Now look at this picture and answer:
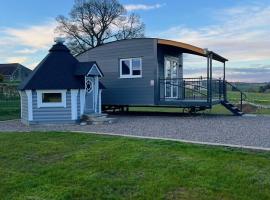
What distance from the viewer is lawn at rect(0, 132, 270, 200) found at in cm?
528

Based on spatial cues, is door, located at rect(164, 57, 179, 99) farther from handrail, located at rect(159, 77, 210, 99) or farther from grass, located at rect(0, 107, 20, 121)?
grass, located at rect(0, 107, 20, 121)

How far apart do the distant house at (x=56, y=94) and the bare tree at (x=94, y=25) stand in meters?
25.0

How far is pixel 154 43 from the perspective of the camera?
1667cm

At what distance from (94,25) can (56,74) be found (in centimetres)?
2695

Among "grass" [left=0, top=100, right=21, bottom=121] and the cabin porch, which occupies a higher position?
the cabin porch

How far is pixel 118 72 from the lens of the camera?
18344 millimetres

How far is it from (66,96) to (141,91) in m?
4.24

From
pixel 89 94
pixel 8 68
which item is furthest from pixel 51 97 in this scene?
pixel 8 68

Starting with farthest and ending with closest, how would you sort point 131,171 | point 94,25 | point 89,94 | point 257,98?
1. point 94,25
2. point 257,98
3. point 89,94
4. point 131,171

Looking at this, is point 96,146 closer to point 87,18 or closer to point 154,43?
point 154,43

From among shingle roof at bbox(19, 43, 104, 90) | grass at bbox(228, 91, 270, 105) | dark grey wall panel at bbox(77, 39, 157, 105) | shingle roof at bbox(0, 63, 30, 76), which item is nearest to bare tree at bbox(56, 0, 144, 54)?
grass at bbox(228, 91, 270, 105)

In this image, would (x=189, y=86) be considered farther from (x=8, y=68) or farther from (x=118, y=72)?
(x=8, y=68)

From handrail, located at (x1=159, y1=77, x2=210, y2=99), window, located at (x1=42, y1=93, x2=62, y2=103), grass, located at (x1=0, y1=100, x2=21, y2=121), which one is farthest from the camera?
grass, located at (x1=0, y1=100, x2=21, y2=121)

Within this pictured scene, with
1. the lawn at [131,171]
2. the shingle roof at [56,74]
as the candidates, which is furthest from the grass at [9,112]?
the lawn at [131,171]
